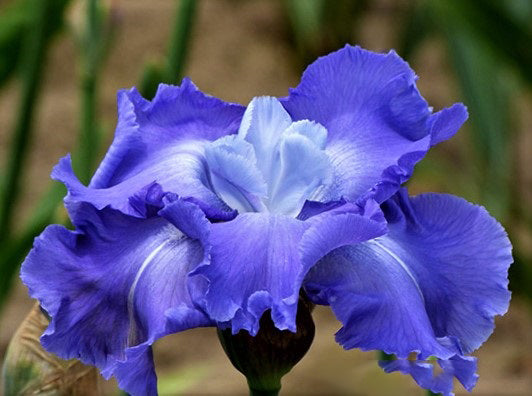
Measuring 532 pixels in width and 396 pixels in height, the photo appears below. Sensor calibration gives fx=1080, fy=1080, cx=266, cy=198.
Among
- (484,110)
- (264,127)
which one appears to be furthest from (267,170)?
(484,110)

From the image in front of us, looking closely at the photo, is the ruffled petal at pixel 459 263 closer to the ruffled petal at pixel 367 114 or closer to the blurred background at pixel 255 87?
the ruffled petal at pixel 367 114

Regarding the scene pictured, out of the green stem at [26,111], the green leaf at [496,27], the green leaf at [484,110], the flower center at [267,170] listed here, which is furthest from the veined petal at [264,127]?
the green leaf at [484,110]

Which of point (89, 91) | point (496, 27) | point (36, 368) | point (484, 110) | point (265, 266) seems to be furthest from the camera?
point (484, 110)

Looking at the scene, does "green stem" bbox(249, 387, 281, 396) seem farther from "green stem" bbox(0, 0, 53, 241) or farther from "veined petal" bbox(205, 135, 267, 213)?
"green stem" bbox(0, 0, 53, 241)

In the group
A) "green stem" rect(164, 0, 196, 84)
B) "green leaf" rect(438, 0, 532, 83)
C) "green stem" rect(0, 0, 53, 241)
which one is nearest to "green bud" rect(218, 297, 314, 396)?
"green stem" rect(164, 0, 196, 84)

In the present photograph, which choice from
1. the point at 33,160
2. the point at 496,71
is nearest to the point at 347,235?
the point at 496,71

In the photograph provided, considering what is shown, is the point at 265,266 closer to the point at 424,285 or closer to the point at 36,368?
the point at 424,285
